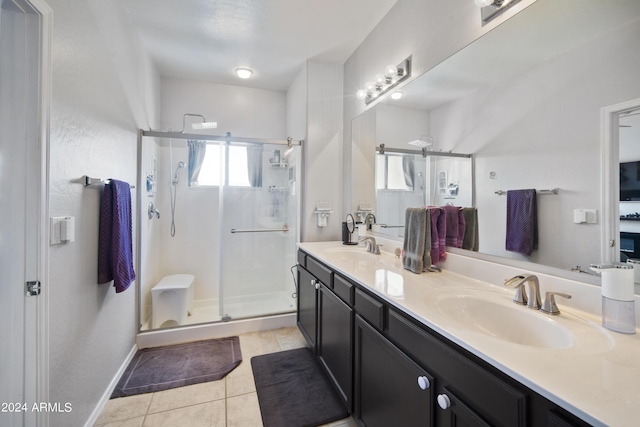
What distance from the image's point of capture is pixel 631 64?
2.84 ft

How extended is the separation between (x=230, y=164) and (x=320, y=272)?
1608 mm

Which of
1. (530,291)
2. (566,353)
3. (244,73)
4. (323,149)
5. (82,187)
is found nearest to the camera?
(566,353)

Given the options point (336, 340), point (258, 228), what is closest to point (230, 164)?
point (258, 228)

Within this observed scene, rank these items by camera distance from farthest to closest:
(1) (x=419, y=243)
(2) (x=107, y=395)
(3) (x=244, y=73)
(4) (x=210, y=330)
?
(3) (x=244, y=73) < (4) (x=210, y=330) < (2) (x=107, y=395) < (1) (x=419, y=243)

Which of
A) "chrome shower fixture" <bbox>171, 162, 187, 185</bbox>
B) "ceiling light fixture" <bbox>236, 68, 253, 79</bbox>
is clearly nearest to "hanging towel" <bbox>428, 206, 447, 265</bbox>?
"ceiling light fixture" <bbox>236, 68, 253, 79</bbox>

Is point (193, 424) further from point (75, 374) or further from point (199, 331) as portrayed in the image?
point (199, 331)

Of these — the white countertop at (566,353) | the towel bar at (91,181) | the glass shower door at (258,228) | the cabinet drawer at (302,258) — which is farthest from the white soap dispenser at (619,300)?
the glass shower door at (258,228)

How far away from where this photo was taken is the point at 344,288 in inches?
60.7

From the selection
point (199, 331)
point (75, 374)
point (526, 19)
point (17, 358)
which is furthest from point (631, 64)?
point (199, 331)

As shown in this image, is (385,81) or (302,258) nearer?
(385,81)

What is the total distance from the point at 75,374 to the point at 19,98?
1.30 m

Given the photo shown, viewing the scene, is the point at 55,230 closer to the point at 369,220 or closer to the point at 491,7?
the point at 369,220

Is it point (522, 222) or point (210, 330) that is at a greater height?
point (522, 222)

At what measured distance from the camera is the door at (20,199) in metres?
1.01
